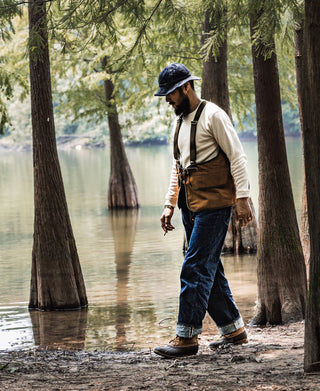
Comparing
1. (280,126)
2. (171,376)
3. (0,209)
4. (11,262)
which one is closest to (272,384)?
(171,376)

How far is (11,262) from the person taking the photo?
1378 centimetres

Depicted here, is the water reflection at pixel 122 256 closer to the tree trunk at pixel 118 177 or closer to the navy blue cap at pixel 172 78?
the tree trunk at pixel 118 177

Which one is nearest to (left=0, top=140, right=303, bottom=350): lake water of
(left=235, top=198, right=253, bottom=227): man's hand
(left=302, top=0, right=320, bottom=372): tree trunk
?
(left=235, top=198, right=253, bottom=227): man's hand

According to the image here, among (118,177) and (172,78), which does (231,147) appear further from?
(118,177)

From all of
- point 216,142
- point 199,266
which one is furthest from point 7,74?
point 199,266

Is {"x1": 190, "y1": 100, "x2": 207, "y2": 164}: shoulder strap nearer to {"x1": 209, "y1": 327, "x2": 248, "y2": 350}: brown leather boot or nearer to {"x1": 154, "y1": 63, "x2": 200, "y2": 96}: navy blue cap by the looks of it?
{"x1": 154, "y1": 63, "x2": 200, "y2": 96}: navy blue cap

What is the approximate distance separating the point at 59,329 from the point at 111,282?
3157 mm

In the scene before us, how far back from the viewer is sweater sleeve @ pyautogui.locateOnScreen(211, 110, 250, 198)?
4961 millimetres

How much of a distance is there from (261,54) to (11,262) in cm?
796

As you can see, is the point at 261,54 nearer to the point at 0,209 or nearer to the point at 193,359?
the point at 193,359

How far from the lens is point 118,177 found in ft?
74.1

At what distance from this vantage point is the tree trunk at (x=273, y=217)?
7.52 meters

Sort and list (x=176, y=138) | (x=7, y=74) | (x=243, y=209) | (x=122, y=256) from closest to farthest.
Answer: (x=243, y=209) < (x=176, y=138) < (x=7, y=74) < (x=122, y=256)

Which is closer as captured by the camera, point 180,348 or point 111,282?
point 180,348
